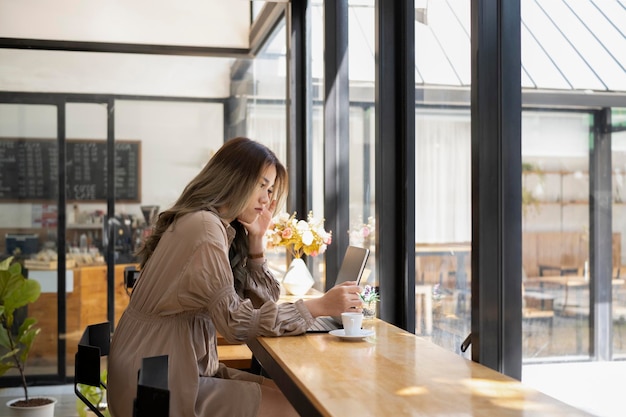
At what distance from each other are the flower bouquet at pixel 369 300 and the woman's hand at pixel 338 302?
39 centimetres

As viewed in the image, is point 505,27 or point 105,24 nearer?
point 505,27

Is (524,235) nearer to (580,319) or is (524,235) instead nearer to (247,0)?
(580,319)

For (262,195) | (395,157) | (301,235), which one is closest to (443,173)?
(395,157)

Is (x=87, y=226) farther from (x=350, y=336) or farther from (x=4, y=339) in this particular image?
(x=350, y=336)

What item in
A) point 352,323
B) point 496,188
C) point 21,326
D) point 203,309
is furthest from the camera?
point 21,326

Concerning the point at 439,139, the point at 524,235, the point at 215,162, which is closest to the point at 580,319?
the point at 524,235

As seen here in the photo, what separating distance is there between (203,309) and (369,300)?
0.76 m

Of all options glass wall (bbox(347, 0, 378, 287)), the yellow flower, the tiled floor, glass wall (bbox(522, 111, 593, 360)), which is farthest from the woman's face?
the tiled floor

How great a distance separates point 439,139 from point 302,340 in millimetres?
879

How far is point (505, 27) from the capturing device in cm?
217

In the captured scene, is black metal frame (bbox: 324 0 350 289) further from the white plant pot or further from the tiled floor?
the white plant pot

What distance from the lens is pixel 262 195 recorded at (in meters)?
2.92

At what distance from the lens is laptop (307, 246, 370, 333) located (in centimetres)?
275

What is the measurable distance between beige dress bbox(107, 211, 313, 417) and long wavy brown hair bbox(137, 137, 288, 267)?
0.11 meters
